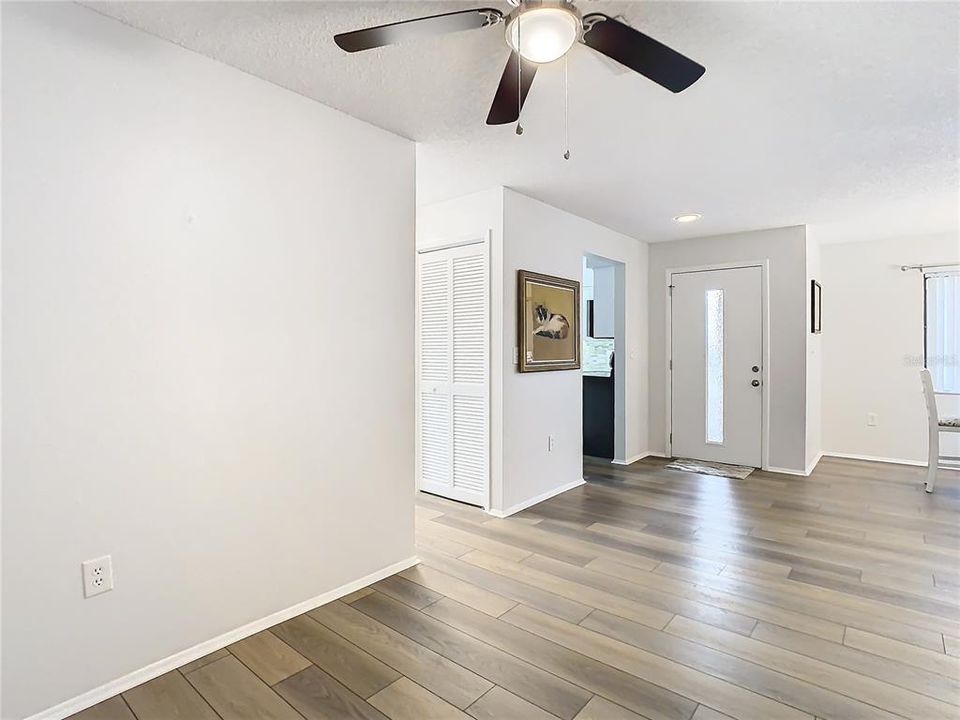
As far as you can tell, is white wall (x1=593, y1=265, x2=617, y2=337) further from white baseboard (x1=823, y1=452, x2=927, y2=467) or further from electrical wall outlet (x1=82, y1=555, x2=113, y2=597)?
electrical wall outlet (x1=82, y1=555, x2=113, y2=597)

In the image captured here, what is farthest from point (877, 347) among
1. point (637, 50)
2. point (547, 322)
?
point (637, 50)

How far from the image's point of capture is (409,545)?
2914 millimetres

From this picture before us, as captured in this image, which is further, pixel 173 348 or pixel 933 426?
pixel 933 426

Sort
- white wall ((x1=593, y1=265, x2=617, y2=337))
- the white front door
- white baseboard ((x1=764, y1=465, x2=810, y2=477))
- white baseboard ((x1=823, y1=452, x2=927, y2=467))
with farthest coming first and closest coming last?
white wall ((x1=593, y1=265, x2=617, y2=337)) < white baseboard ((x1=823, y1=452, x2=927, y2=467)) < the white front door < white baseboard ((x1=764, y1=465, x2=810, y2=477))

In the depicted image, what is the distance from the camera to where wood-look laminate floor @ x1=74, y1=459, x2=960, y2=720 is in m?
1.78

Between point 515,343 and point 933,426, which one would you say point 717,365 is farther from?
point 515,343

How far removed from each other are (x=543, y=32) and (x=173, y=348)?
1.66m

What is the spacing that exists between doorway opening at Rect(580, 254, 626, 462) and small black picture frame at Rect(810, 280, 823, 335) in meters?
1.70

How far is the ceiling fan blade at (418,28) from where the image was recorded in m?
1.52

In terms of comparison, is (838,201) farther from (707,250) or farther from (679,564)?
(679,564)

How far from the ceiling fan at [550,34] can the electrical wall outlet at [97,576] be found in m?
1.85

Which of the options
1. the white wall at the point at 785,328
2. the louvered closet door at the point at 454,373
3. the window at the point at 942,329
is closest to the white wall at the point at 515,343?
the louvered closet door at the point at 454,373

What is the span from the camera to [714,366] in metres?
5.40

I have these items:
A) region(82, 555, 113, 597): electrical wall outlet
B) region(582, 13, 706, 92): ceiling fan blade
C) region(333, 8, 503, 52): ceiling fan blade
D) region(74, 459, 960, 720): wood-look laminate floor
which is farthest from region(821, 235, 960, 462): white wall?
region(82, 555, 113, 597): electrical wall outlet
